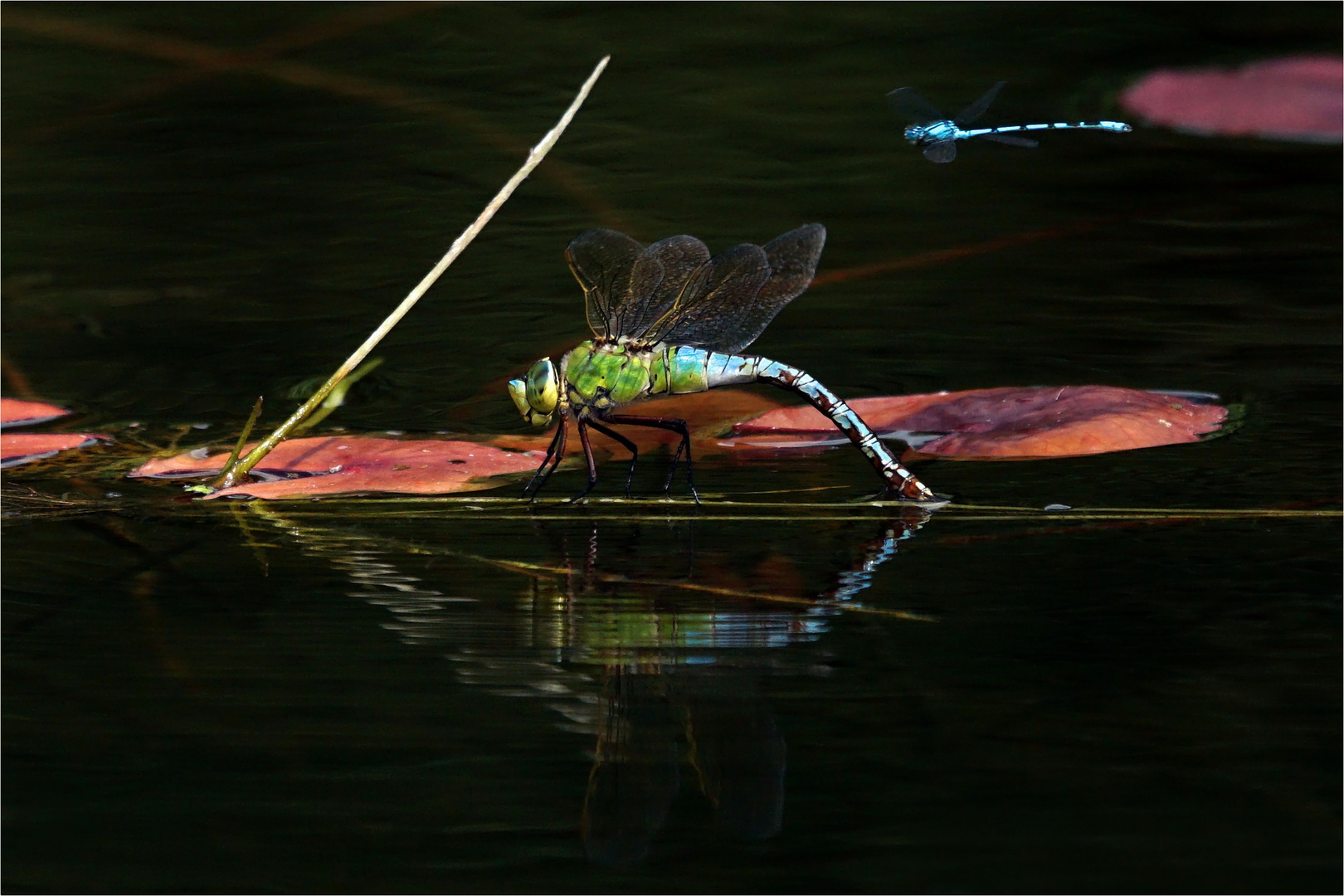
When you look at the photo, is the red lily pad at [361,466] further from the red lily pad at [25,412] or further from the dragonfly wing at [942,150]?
the dragonfly wing at [942,150]

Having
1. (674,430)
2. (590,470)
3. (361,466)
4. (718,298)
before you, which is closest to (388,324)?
(361,466)

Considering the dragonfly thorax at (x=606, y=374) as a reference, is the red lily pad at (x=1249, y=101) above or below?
above

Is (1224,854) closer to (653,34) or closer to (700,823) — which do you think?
(700,823)

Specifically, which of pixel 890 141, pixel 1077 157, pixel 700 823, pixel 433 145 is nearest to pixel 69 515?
pixel 700 823

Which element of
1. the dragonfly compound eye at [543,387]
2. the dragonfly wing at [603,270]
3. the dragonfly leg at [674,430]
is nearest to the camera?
the dragonfly leg at [674,430]

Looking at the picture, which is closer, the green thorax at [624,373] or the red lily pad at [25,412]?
the green thorax at [624,373]

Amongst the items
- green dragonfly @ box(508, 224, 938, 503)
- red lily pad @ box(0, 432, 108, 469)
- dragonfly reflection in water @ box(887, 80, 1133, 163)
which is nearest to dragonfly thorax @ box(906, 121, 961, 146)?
dragonfly reflection in water @ box(887, 80, 1133, 163)

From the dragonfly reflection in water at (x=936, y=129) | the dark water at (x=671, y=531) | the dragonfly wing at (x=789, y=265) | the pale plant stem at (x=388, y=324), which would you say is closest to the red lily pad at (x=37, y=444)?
the dark water at (x=671, y=531)
